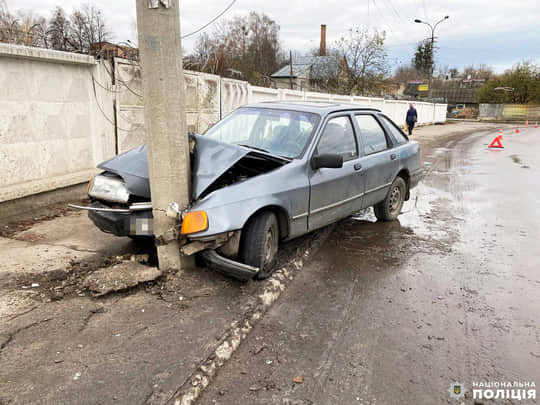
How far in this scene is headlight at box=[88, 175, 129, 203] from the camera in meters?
4.20

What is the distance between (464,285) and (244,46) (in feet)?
213

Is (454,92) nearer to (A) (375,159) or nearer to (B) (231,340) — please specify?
(A) (375,159)

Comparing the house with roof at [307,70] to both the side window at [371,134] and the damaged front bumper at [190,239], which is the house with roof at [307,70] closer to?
the side window at [371,134]

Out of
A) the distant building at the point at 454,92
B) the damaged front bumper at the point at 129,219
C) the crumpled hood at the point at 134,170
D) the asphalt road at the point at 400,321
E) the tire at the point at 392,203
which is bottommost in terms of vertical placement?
the asphalt road at the point at 400,321

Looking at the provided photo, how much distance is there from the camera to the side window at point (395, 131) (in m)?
6.24

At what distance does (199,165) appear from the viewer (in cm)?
404

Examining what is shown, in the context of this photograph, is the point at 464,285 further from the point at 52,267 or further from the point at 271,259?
the point at 52,267

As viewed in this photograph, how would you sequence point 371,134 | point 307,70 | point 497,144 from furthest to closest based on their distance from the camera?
1. point 307,70
2. point 497,144
3. point 371,134

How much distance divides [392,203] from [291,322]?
3.57 meters

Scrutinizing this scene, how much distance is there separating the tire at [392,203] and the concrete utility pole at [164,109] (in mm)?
3393

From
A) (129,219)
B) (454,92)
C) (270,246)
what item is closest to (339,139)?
(270,246)

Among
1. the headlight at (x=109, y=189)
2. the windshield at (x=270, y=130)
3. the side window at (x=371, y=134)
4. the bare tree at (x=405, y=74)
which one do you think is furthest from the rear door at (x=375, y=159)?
the bare tree at (x=405, y=74)

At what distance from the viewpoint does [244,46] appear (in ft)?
210

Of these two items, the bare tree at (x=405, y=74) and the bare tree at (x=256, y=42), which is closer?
the bare tree at (x=256, y=42)
